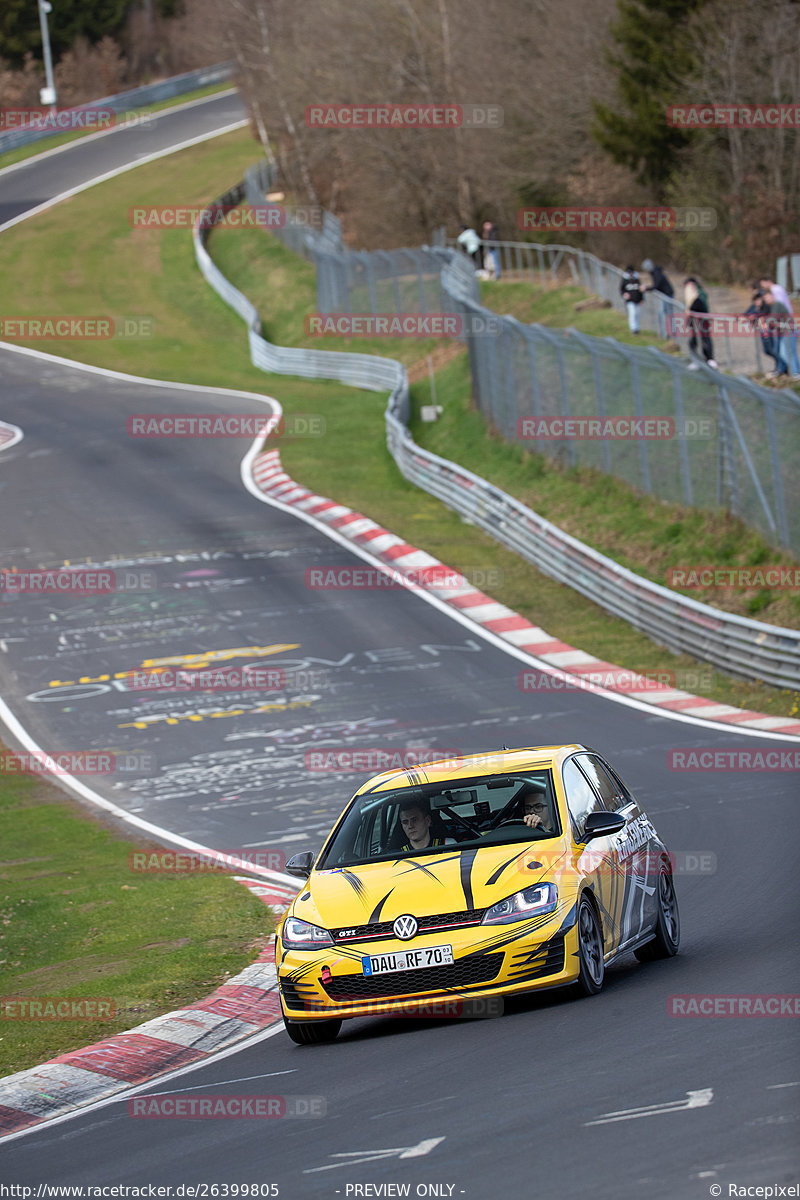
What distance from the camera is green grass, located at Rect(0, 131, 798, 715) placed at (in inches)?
957

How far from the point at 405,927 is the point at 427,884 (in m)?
0.31

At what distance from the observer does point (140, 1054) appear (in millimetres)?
9195

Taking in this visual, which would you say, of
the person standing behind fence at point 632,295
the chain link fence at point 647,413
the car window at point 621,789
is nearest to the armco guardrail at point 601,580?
the chain link fence at point 647,413

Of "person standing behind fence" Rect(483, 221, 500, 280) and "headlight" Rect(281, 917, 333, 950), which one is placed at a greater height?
"person standing behind fence" Rect(483, 221, 500, 280)

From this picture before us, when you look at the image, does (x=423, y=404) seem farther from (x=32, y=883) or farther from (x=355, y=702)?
(x=32, y=883)

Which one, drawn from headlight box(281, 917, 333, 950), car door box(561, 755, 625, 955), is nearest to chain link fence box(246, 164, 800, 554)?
car door box(561, 755, 625, 955)

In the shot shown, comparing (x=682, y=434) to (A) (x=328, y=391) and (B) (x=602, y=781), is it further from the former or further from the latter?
(A) (x=328, y=391)

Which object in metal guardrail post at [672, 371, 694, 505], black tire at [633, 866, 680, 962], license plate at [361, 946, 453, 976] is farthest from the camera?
metal guardrail post at [672, 371, 694, 505]

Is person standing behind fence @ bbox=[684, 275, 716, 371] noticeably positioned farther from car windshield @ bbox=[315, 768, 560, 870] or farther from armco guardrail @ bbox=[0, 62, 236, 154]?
armco guardrail @ bbox=[0, 62, 236, 154]

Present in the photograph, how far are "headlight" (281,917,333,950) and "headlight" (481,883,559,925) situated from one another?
2.95 ft

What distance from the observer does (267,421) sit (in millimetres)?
40906

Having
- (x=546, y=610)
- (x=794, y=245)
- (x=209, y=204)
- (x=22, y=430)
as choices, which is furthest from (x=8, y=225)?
(x=546, y=610)

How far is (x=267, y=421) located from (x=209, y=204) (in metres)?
33.3

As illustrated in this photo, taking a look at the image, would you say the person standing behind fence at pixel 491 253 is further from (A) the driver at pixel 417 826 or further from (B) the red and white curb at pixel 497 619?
(A) the driver at pixel 417 826
